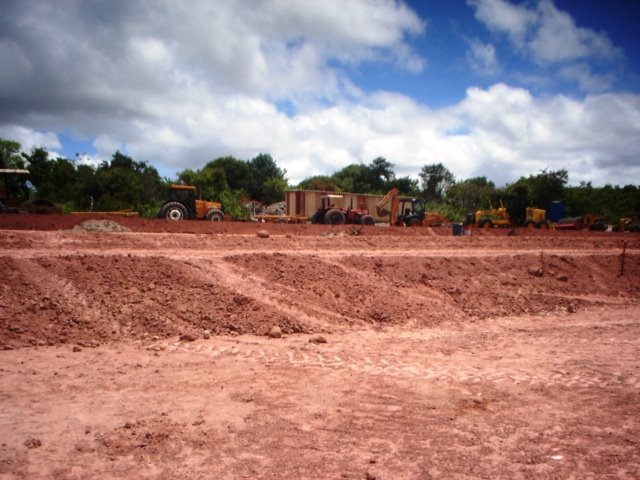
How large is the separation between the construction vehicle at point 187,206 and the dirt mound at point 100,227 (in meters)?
4.81

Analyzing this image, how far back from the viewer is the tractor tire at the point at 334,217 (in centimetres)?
2277

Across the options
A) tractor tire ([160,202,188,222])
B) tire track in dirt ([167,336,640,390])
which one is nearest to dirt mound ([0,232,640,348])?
tire track in dirt ([167,336,640,390])

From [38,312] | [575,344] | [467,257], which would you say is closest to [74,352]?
[38,312]

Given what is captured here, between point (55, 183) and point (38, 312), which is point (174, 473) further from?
point (55, 183)

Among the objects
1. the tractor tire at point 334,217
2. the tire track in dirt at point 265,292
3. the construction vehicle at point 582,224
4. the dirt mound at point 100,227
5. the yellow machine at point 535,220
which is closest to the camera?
the tire track in dirt at point 265,292

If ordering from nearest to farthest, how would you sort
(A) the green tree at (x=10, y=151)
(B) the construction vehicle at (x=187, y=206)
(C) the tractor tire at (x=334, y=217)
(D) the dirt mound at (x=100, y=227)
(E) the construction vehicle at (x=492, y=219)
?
(D) the dirt mound at (x=100, y=227), (B) the construction vehicle at (x=187, y=206), (C) the tractor tire at (x=334, y=217), (E) the construction vehicle at (x=492, y=219), (A) the green tree at (x=10, y=151)

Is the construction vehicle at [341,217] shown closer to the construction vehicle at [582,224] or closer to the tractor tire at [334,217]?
the tractor tire at [334,217]

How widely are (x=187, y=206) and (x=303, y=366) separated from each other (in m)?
16.8

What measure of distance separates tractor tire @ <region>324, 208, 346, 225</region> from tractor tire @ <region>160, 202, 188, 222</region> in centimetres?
719

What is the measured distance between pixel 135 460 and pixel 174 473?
41 cm

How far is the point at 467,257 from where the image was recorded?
43.0 ft

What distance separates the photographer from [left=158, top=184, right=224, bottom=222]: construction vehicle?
2027 cm

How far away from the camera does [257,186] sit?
2099 inches

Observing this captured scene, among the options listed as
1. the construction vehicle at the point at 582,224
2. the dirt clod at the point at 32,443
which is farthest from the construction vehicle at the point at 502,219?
Result: the dirt clod at the point at 32,443
